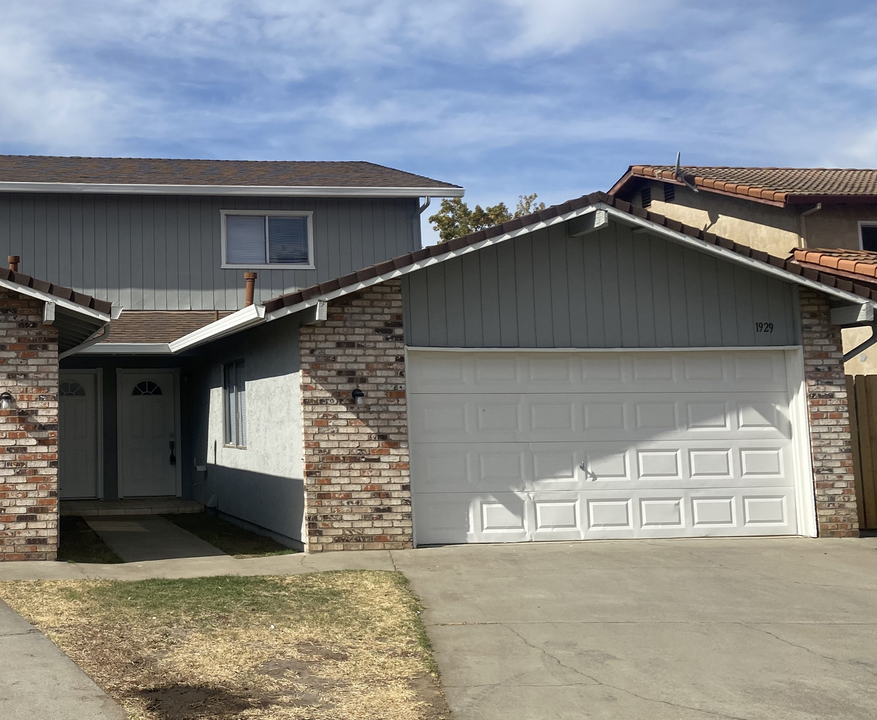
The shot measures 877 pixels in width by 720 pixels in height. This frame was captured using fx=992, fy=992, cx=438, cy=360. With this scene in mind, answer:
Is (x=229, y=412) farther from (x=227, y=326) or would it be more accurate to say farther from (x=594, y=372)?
(x=594, y=372)

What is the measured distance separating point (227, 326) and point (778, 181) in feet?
41.9

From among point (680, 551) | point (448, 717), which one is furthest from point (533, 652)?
point (680, 551)

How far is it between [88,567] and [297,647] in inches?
156

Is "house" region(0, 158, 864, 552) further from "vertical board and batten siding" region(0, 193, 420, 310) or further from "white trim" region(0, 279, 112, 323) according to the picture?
"vertical board and batten siding" region(0, 193, 420, 310)

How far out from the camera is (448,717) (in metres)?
5.22

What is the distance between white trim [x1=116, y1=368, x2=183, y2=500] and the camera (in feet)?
55.4

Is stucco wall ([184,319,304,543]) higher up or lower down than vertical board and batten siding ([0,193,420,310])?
lower down

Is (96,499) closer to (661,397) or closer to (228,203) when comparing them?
(228,203)

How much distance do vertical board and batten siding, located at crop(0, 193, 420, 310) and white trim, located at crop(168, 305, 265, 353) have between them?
3.36 metres

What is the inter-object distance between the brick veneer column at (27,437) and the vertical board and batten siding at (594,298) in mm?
3790

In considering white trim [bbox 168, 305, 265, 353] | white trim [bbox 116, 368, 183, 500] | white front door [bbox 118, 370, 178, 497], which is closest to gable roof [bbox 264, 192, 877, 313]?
white trim [bbox 168, 305, 265, 353]

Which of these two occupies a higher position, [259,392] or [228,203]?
[228,203]

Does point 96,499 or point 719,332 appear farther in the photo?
point 96,499

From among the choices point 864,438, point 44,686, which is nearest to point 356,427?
point 44,686
